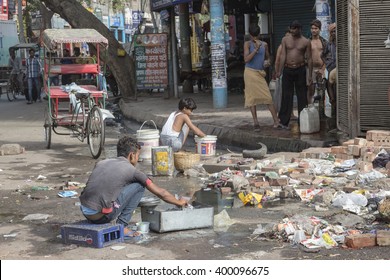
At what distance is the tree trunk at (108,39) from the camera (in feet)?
81.2

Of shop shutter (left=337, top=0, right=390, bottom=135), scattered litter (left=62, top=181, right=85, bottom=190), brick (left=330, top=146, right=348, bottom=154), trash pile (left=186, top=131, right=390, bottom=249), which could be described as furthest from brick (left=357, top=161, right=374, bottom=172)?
scattered litter (left=62, top=181, right=85, bottom=190)

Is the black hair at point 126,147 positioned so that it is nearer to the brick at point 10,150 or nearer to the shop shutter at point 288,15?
the brick at point 10,150

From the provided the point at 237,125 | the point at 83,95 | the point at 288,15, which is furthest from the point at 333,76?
the point at 288,15

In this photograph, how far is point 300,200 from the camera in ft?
27.7

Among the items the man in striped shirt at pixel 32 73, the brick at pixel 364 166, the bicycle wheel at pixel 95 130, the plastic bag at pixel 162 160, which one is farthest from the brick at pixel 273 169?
the man in striped shirt at pixel 32 73

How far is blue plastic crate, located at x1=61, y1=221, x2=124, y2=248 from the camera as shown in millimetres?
6521

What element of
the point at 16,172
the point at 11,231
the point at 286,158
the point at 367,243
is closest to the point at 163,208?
the point at 11,231

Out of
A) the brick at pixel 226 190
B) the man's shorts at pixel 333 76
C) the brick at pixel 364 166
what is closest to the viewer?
the brick at pixel 226 190

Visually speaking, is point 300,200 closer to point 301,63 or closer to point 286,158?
point 286,158

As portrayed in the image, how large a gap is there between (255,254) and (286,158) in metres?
4.74

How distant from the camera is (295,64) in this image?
13062 millimetres

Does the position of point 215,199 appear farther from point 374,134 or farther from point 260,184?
point 374,134

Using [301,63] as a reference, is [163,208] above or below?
below

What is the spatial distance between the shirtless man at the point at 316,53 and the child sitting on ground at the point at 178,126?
129 inches
